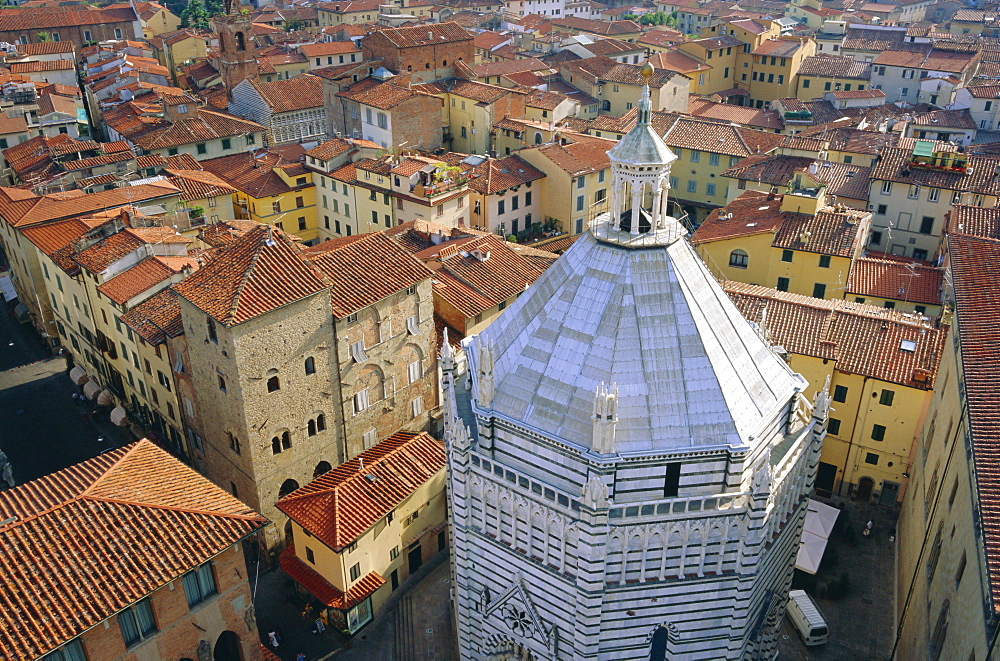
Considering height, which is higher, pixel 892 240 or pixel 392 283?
pixel 392 283

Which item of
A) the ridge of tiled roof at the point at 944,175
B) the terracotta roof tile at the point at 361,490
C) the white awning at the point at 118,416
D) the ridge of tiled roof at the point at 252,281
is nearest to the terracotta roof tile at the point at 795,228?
the ridge of tiled roof at the point at 944,175

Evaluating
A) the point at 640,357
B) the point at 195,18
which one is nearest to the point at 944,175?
the point at 640,357

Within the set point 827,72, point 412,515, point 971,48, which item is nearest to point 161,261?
point 412,515

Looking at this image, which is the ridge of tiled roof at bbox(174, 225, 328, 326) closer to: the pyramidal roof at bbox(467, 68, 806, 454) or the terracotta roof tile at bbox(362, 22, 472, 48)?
the pyramidal roof at bbox(467, 68, 806, 454)

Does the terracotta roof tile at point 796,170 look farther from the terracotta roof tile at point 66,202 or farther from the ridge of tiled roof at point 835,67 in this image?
the terracotta roof tile at point 66,202

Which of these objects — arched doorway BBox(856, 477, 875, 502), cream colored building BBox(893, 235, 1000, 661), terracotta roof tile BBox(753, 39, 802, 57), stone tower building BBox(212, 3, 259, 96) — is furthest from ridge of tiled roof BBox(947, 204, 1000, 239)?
stone tower building BBox(212, 3, 259, 96)

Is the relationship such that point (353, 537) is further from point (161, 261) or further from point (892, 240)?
point (892, 240)

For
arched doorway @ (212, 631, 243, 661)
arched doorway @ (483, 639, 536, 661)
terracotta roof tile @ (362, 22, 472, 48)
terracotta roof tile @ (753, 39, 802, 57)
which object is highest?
terracotta roof tile @ (362, 22, 472, 48)

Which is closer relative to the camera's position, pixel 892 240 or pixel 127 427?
pixel 127 427
